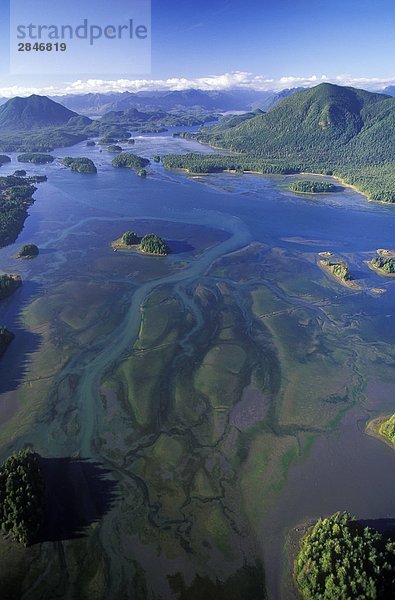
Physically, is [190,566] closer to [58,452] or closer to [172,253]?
[58,452]

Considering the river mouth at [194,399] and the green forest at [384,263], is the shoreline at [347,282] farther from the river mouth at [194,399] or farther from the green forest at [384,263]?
the green forest at [384,263]

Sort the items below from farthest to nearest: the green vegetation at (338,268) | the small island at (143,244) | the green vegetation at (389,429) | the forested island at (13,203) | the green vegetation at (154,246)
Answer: the forested island at (13,203) → the small island at (143,244) → the green vegetation at (154,246) → the green vegetation at (338,268) → the green vegetation at (389,429)

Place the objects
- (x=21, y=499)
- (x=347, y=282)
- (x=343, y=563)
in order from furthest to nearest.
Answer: (x=347, y=282)
(x=21, y=499)
(x=343, y=563)

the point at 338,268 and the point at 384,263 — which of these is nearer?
the point at 338,268

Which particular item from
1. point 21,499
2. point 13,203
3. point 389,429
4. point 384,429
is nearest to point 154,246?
point 13,203

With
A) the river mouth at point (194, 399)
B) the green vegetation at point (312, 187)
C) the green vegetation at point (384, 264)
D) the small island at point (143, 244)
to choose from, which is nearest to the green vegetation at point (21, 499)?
the river mouth at point (194, 399)

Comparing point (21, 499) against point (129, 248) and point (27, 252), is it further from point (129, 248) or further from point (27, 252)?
point (129, 248)
